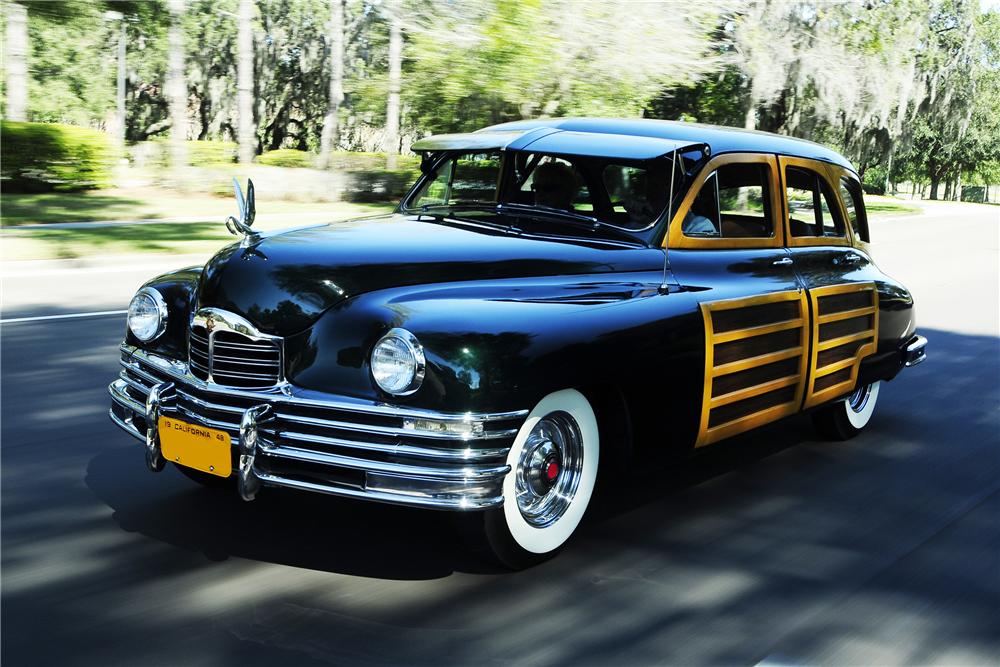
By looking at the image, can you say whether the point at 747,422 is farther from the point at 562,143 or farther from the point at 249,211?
the point at 249,211

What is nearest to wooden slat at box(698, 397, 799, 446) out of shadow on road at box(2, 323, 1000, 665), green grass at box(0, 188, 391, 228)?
shadow on road at box(2, 323, 1000, 665)

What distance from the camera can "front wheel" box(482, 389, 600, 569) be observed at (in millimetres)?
3891

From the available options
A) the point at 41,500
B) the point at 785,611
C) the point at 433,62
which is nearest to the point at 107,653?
the point at 41,500

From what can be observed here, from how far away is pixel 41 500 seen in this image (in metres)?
4.64

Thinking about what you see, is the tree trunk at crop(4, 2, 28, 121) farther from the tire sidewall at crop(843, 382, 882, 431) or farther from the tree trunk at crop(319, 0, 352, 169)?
the tire sidewall at crop(843, 382, 882, 431)

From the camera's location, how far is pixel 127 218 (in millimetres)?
19266

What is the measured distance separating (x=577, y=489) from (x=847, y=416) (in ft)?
9.01

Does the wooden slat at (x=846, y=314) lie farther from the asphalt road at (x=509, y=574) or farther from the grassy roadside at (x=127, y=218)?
the grassy roadside at (x=127, y=218)

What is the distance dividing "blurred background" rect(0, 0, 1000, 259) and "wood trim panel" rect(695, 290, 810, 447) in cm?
1104

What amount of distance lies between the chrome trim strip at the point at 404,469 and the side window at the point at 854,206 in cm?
338

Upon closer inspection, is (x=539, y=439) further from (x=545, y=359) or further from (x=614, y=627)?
(x=614, y=627)

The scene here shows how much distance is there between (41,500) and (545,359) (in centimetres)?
241

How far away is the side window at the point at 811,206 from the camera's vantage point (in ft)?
18.4

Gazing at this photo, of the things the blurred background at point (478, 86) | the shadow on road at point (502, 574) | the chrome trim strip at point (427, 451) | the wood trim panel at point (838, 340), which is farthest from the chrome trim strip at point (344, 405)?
the blurred background at point (478, 86)
